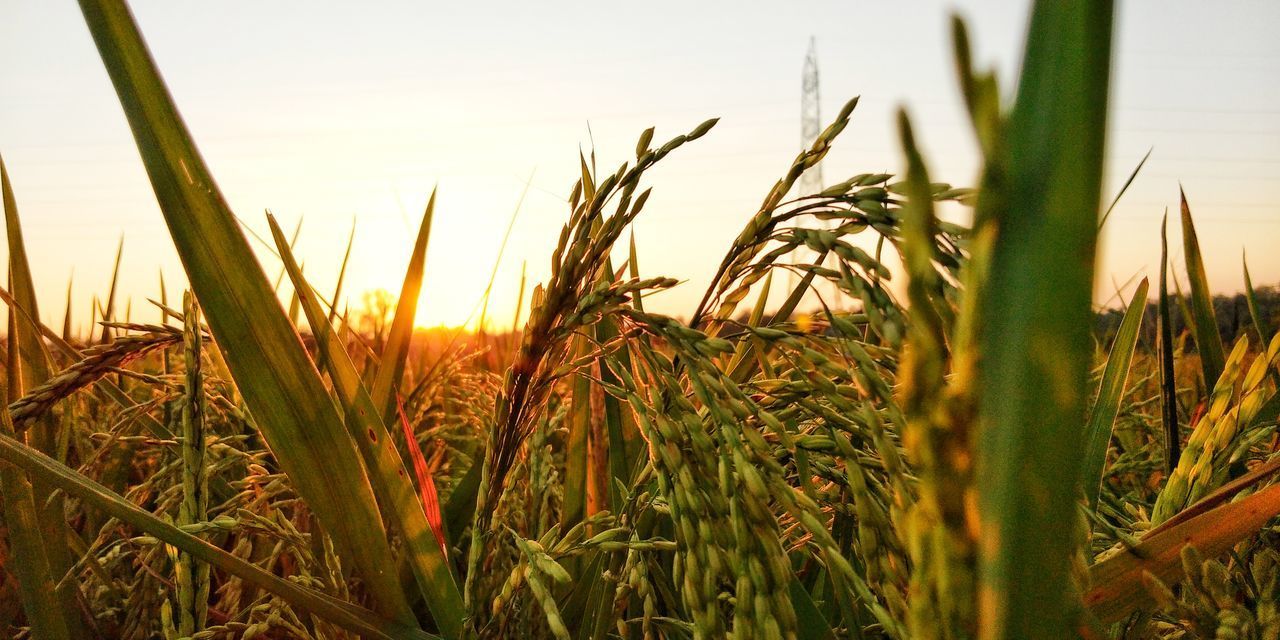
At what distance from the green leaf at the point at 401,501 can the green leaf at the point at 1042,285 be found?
2.59ft

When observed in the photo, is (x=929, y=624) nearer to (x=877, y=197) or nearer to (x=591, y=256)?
(x=877, y=197)

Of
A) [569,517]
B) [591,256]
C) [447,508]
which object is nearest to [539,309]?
[591,256]

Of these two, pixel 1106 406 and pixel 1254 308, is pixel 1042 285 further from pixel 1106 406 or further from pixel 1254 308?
pixel 1254 308

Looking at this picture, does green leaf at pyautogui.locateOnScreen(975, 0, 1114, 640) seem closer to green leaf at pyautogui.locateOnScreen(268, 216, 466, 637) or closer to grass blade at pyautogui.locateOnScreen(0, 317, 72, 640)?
green leaf at pyautogui.locateOnScreen(268, 216, 466, 637)

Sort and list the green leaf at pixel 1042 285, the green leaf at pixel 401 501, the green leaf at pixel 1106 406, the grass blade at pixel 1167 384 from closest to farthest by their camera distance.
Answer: the green leaf at pixel 1042 285 → the green leaf at pixel 401 501 → the green leaf at pixel 1106 406 → the grass blade at pixel 1167 384

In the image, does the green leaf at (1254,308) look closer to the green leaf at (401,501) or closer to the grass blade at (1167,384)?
the grass blade at (1167,384)

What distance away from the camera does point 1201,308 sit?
161 centimetres

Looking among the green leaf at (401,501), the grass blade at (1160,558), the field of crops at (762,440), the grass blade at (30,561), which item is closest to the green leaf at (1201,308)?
the field of crops at (762,440)

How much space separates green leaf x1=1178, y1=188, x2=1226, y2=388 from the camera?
161cm

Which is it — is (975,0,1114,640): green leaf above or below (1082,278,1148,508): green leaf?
above

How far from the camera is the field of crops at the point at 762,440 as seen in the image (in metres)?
0.34

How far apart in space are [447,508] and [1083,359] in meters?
1.42

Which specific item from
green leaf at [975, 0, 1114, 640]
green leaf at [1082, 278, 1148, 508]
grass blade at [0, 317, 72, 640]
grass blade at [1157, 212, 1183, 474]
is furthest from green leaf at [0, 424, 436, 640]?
grass blade at [1157, 212, 1183, 474]

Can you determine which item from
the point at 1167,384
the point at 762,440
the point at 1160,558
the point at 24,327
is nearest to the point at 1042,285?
the point at 762,440
